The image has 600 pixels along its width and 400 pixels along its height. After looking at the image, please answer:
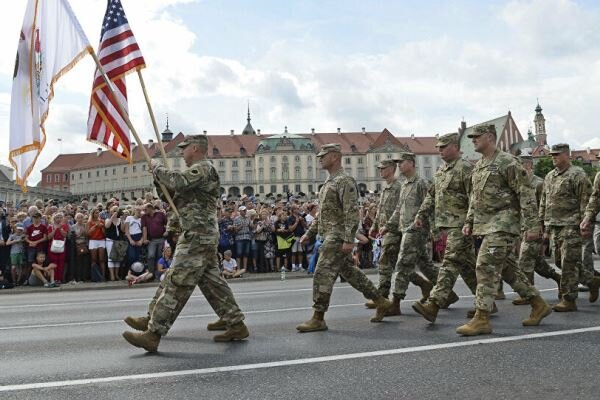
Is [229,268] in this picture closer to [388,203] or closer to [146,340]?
[388,203]

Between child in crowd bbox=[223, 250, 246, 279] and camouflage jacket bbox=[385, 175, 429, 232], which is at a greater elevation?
camouflage jacket bbox=[385, 175, 429, 232]

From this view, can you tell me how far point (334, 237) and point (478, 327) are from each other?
198 cm

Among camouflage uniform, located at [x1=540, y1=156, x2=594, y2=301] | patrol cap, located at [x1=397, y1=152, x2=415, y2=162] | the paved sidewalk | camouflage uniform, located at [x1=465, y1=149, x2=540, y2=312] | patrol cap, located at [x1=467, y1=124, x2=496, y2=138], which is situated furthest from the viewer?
the paved sidewalk

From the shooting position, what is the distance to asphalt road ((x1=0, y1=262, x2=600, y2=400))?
4660 mm

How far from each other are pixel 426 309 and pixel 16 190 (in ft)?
244

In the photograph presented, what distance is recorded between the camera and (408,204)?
9172mm

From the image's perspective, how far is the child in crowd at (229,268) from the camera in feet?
53.9

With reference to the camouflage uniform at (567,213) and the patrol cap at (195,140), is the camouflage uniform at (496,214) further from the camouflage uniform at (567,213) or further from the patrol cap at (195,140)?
the patrol cap at (195,140)

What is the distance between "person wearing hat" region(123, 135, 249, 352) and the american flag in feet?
3.56

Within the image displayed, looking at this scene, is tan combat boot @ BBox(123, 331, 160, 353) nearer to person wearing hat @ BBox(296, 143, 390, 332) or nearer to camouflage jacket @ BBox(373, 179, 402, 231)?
person wearing hat @ BBox(296, 143, 390, 332)

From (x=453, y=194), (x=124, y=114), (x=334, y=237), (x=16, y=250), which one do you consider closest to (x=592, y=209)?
(x=453, y=194)

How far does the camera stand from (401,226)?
906 cm

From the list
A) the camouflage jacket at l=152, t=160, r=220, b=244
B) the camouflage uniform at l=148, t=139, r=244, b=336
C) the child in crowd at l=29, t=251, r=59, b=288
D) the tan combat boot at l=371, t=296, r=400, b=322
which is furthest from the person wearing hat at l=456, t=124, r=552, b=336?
the child in crowd at l=29, t=251, r=59, b=288

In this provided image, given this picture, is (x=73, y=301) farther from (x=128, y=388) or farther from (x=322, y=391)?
(x=322, y=391)
